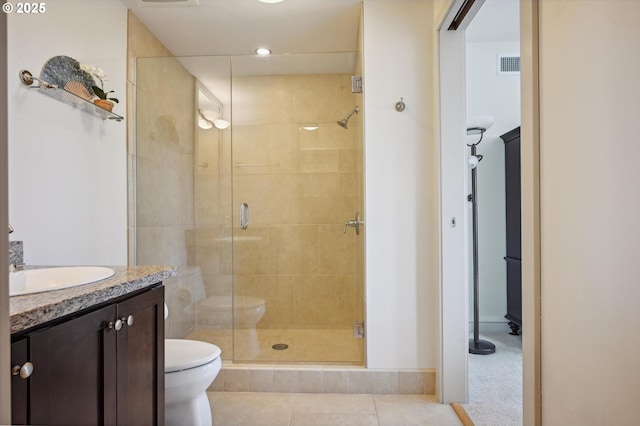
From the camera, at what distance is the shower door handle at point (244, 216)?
2804mm

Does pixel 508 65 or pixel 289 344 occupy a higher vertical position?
pixel 508 65

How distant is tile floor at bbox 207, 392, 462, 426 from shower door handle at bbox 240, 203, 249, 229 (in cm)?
116

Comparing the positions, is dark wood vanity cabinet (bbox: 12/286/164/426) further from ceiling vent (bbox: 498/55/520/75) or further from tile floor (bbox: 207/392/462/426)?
ceiling vent (bbox: 498/55/520/75)

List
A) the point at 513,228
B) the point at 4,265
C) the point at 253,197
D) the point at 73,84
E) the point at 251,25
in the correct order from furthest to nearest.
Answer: the point at 513,228, the point at 253,197, the point at 251,25, the point at 73,84, the point at 4,265

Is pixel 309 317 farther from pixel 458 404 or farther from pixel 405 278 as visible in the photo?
pixel 458 404

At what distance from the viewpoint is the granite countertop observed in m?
0.77

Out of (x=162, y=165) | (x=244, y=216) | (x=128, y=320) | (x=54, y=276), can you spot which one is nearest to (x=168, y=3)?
(x=162, y=165)

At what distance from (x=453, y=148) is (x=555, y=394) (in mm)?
1386

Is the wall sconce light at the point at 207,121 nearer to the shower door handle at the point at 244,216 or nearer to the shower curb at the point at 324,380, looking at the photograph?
the shower door handle at the point at 244,216

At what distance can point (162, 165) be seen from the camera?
263cm

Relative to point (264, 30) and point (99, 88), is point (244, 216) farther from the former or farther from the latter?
point (264, 30)

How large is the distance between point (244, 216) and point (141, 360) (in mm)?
1671

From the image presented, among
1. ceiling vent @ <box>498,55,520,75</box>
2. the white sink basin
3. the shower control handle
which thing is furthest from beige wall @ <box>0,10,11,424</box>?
ceiling vent @ <box>498,55,520,75</box>

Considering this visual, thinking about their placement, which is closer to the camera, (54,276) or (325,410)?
(54,276)
